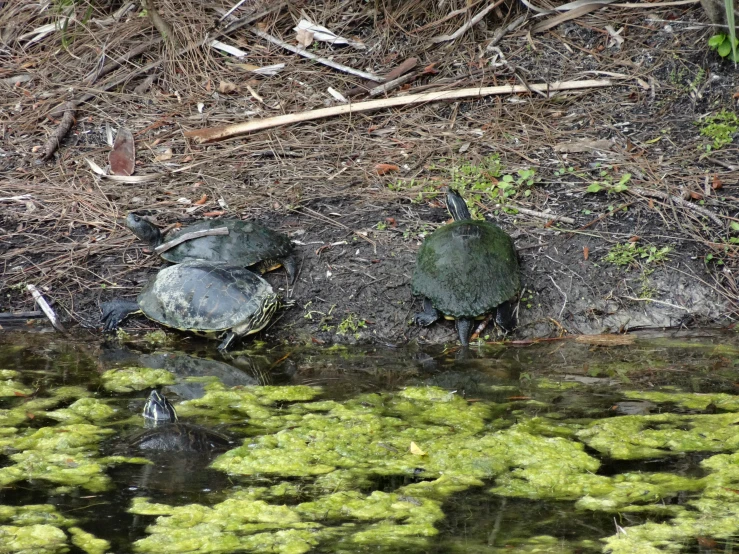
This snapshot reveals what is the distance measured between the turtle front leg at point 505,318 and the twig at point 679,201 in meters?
1.44

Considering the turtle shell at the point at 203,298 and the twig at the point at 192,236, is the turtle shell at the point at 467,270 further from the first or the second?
the twig at the point at 192,236

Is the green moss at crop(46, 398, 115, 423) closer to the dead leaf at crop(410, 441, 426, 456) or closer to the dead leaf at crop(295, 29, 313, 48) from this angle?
the dead leaf at crop(410, 441, 426, 456)

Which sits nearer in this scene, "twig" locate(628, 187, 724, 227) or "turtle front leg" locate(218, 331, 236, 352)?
"turtle front leg" locate(218, 331, 236, 352)

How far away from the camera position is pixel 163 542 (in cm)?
266

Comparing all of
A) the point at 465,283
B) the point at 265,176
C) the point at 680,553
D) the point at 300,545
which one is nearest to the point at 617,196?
the point at 465,283

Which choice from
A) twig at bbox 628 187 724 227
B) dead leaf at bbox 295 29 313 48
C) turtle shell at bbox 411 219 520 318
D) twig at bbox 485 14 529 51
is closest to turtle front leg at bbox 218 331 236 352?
turtle shell at bbox 411 219 520 318

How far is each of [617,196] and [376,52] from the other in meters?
2.97

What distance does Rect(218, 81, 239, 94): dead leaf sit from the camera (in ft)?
24.1

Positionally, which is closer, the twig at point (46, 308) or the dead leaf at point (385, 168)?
the twig at point (46, 308)

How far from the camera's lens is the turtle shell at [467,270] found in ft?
16.3

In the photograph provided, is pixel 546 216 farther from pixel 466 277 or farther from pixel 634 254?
pixel 466 277

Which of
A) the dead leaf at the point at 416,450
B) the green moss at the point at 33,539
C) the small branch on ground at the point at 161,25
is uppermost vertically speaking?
the small branch on ground at the point at 161,25

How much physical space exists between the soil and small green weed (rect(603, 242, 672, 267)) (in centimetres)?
2

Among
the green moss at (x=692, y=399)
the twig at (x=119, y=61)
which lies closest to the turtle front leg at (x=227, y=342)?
the green moss at (x=692, y=399)
